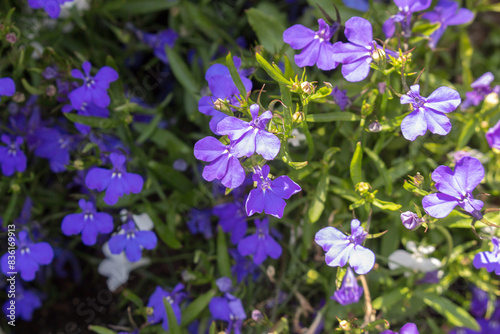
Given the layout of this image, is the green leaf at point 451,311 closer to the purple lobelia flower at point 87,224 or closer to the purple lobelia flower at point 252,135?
the purple lobelia flower at point 252,135

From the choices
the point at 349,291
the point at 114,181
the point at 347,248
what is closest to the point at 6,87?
the point at 114,181

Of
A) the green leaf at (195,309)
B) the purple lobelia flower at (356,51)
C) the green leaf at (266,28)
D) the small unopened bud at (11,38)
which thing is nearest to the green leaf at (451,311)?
the green leaf at (195,309)

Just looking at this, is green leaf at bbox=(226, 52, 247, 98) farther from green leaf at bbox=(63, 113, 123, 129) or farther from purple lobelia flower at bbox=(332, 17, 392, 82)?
green leaf at bbox=(63, 113, 123, 129)

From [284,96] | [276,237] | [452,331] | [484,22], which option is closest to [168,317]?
[276,237]

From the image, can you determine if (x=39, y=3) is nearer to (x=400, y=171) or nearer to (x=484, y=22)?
(x=400, y=171)

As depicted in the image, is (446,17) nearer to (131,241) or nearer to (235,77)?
(235,77)

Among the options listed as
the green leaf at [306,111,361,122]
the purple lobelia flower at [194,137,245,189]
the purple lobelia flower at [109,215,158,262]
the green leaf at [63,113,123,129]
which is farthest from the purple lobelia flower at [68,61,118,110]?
the green leaf at [306,111,361,122]

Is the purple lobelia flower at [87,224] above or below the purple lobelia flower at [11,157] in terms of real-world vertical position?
below
